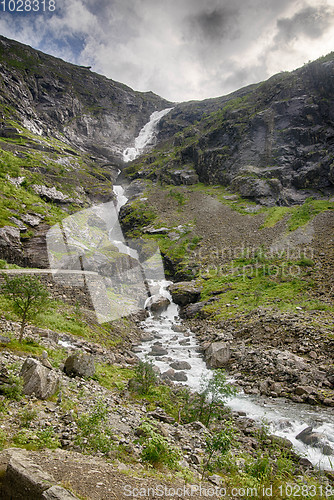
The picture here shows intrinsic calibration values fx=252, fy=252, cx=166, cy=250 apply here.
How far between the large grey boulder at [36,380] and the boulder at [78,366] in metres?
2.26

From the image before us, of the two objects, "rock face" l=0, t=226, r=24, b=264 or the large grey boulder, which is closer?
the large grey boulder

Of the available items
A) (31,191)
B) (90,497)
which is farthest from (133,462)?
(31,191)

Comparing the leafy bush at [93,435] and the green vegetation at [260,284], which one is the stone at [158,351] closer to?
the green vegetation at [260,284]

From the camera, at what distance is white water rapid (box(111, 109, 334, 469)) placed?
975 centimetres

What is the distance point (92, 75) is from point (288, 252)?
184 m

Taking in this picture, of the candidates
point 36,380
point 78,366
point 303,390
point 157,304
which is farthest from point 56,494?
point 157,304

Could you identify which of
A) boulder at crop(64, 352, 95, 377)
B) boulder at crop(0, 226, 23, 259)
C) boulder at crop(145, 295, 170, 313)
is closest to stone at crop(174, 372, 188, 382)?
boulder at crop(64, 352, 95, 377)

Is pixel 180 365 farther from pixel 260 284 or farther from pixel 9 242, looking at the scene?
pixel 9 242

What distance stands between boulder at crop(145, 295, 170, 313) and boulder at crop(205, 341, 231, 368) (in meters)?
13.9

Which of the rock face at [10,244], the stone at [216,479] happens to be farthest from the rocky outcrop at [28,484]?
the rock face at [10,244]

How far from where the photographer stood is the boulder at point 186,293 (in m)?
32.6

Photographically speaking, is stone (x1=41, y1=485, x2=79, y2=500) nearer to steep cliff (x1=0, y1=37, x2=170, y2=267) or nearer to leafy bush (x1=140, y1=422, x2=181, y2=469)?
leafy bush (x1=140, y1=422, x2=181, y2=469)

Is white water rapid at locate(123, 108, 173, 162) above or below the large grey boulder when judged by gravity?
above

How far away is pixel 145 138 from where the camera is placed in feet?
481
